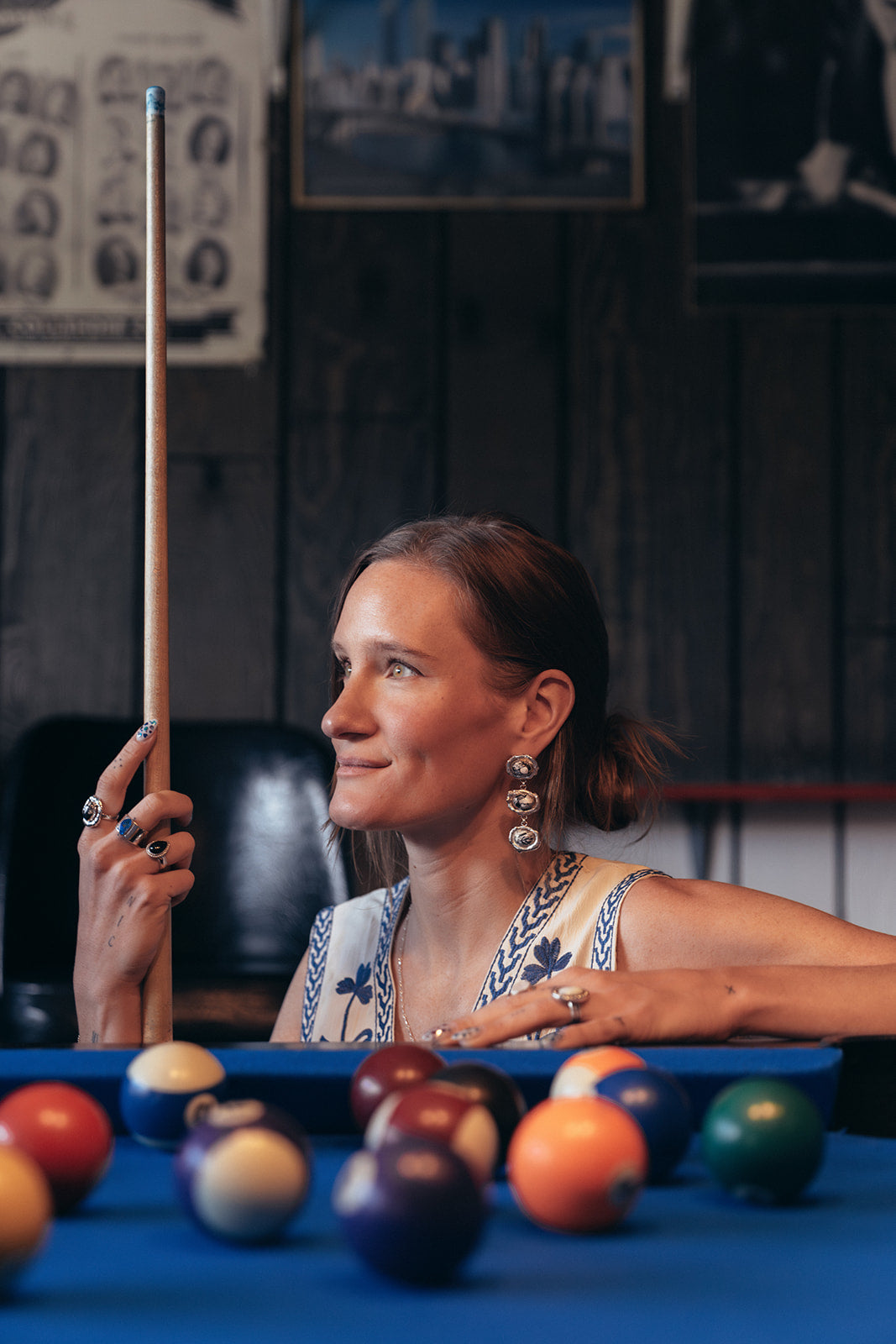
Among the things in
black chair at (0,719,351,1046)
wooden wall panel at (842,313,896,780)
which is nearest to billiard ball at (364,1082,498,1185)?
black chair at (0,719,351,1046)

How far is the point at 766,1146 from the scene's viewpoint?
0.72 metres

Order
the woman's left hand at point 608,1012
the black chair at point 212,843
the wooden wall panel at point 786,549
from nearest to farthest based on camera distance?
1. the woman's left hand at point 608,1012
2. the black chair at point 212,843
3. the wooden wall panel at point 786,549

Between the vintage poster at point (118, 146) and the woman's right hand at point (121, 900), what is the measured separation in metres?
1.65

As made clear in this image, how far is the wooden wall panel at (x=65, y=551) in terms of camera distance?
2779 millimetres

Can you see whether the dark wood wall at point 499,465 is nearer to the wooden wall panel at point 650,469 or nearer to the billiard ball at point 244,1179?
the wooden wall panel at point 650,469

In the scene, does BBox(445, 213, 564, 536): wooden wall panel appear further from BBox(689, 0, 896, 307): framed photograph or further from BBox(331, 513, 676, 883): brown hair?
BBox(331, 513, 676, 883): brown hair

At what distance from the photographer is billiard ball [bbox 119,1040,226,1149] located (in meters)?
0.84

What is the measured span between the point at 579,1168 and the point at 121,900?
900 mm

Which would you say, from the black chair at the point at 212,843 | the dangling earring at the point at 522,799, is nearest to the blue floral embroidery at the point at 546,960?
the dangling earring at the point at 522,799

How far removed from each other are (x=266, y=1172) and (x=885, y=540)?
246 cm

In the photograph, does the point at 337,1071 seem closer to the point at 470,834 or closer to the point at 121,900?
Answer: the point at 121,900

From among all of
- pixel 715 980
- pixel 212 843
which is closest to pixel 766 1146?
A: pixel 715 980

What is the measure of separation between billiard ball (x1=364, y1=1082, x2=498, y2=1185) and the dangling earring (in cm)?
92

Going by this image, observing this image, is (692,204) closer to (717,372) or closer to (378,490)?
(717,372)
